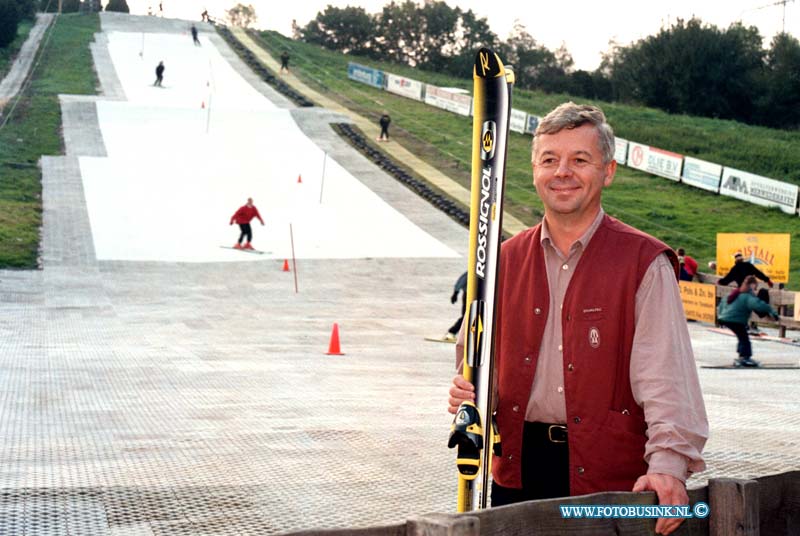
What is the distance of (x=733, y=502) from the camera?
388 centimetres

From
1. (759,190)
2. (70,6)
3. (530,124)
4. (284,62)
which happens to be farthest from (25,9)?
(759,190)

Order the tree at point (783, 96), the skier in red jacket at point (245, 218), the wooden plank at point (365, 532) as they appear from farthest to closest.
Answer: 1. the tree at point (783, 96)
2. the skier in red jacket at point (245, 218)
3. the wooden plank at point (365, 532)

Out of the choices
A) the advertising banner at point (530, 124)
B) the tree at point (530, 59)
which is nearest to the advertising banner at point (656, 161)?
the advertising banner at point (530, 124)

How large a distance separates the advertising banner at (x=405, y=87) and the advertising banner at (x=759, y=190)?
2577 centimetres

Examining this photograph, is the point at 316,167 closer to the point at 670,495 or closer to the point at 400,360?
the point at 400,360

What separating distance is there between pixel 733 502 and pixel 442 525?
4.09 ft

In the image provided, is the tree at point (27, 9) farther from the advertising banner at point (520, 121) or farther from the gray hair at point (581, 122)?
the gray hair at point (581, 122)

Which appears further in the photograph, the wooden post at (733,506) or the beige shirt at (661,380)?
the wooden post at (733,506)

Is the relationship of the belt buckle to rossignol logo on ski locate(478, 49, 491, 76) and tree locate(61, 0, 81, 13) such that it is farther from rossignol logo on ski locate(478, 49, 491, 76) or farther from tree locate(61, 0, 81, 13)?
tree locate(61, 0, 81, 13)

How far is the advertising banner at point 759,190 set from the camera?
39281 mm

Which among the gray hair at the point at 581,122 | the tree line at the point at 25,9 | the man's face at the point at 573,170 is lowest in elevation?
the man's face at the point at 573,170

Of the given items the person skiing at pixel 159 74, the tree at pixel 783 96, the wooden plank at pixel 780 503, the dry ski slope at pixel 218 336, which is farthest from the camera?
the tree at pixel 783 96

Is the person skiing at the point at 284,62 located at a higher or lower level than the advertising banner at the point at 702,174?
higher

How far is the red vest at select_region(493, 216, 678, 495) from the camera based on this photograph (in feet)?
12.6
